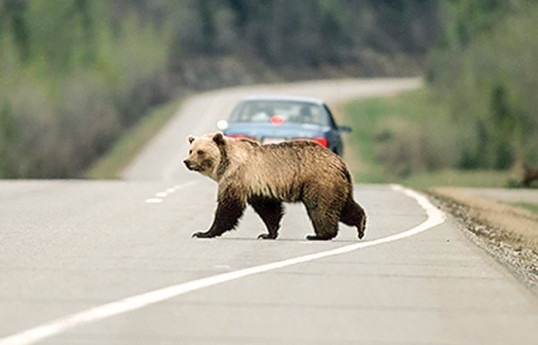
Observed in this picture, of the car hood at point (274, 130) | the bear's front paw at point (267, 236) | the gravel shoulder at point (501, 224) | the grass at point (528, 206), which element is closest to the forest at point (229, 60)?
the grass at point (528, 206)

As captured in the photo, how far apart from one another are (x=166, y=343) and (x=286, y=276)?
3198mm

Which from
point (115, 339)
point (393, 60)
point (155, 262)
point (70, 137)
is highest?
point (115, 339)

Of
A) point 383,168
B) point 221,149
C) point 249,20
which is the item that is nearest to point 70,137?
point 383,168

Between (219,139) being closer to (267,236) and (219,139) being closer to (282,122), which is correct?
(267,236)

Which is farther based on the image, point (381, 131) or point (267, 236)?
point (381, 131)

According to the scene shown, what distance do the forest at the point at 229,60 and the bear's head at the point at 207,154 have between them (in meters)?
35.2

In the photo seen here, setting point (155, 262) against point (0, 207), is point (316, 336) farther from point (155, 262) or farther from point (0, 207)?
point (0, 207)

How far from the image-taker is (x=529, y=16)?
175ft

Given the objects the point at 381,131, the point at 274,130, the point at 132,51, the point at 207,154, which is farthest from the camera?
the point at 132,51

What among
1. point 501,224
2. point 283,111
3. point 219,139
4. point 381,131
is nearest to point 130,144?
point 381,131

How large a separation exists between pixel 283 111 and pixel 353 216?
11.7m

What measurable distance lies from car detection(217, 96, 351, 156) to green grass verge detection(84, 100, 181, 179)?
1896 centimetres

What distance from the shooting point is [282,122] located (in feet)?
81.5

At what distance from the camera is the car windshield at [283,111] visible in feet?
85.2
